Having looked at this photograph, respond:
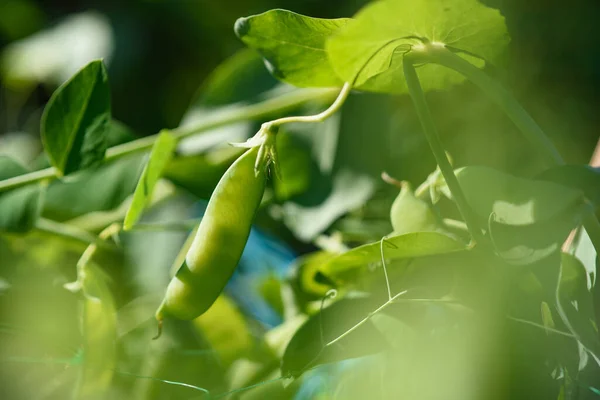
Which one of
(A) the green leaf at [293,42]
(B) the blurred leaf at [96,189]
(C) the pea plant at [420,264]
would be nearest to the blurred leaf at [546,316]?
(C) the pea plant at [420,264]

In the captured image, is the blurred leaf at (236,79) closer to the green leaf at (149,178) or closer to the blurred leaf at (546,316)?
the green leaf at (149,178)

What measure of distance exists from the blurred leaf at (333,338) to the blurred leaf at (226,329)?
91 millimetres

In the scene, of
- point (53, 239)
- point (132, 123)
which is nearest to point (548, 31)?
point (53, 239)

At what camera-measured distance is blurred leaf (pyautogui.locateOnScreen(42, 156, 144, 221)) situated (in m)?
0.36

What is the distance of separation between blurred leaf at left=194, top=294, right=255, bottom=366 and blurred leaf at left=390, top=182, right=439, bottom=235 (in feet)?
0.41

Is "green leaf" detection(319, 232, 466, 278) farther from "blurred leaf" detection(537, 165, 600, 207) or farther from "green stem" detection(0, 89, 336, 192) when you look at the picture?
"green stem" detection(0, 89, 336, 192)

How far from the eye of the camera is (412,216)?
24 cm

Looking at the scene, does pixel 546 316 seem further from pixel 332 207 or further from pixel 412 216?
pixel 332 207

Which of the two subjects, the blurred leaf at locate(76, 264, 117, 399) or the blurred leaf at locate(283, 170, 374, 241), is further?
the blurred leaf at locate(283, 170, 374, 241)

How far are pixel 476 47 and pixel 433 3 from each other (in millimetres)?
40

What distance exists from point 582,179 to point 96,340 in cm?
20

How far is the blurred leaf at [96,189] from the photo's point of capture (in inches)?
14.3

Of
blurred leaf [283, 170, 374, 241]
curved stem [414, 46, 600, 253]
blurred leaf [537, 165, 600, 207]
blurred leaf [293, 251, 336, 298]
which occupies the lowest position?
blurred leaf [293, 251, 336, 298]

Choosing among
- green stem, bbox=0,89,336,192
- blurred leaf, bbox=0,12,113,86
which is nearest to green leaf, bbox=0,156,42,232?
green stem, bbox=0,89,336,192
